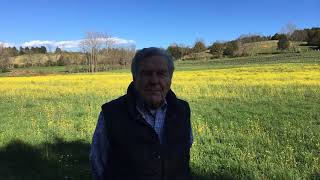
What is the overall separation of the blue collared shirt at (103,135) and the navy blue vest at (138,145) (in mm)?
36

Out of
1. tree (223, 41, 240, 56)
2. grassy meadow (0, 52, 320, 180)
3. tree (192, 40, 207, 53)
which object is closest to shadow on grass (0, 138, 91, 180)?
grassy meadow (0, 52, 320, 180)

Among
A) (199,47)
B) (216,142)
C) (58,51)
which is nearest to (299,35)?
(199,47)

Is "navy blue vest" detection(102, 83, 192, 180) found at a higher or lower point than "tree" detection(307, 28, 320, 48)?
lower

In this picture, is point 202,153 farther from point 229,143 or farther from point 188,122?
point 188,122

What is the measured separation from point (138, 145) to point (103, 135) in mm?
267

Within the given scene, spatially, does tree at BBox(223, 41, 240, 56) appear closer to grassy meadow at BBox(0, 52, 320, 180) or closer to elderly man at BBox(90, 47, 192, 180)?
grassy meadow at BBox(0, 52, 320, 180)

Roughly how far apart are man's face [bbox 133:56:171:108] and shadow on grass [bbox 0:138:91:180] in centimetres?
457

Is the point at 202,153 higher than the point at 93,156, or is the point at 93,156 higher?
the point at 93,156

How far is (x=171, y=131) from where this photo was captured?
339 centimetres

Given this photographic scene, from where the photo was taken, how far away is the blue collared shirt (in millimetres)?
3350

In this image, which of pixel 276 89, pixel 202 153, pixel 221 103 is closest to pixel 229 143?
pixel 202 153

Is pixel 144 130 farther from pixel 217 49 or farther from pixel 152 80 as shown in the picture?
pixel 217 49

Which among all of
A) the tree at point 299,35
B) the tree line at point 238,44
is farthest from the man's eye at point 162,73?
the tree at point 299,35

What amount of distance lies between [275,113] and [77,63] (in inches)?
4799
